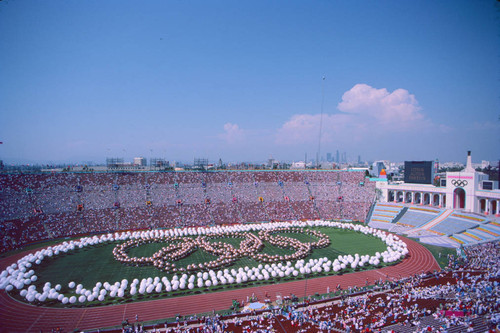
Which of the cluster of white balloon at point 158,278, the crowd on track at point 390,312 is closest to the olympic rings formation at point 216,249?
the cluster of white balloon at point 158,278

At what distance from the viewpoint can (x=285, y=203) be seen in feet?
193

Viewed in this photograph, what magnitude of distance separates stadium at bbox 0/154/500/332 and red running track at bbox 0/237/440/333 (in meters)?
0.14

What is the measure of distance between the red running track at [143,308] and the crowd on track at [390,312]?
82.0 inches

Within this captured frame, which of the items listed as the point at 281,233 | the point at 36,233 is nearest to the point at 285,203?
the point at 281,233

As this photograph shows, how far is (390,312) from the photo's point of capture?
778 inches

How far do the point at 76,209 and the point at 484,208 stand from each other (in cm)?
6937

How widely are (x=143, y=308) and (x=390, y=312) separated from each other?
19.5m

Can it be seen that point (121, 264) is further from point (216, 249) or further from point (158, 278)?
point (216, 249)

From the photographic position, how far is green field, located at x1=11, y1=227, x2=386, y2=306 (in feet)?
90.7

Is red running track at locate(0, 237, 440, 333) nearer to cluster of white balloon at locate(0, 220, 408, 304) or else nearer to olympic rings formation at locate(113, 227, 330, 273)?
cluster of white balloon at locate(0, 220, 408, 304)

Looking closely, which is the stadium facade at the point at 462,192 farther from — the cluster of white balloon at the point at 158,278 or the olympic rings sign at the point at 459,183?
the cluster of white balloon at the point at 158,278

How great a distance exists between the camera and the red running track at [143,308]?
20891mm

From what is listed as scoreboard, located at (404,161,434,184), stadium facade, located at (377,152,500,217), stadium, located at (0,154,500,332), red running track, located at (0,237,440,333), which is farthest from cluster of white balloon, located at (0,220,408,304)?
scoreboard, located at (404,161,434,184)

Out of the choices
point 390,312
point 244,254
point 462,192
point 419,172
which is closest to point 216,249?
point 244,254
